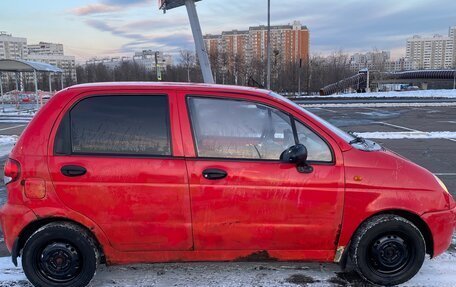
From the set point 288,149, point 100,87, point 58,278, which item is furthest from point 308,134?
point 58,278

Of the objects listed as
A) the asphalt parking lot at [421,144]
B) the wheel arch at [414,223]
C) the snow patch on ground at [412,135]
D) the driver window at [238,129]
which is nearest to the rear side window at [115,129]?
the driver window at [238,129]

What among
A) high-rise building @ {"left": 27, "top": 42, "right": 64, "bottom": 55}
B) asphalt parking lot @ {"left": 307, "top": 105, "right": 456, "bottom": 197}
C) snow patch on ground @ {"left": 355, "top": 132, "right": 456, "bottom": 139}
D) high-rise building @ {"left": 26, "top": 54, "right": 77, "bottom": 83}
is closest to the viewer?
asphalt parking lot @ {"left": 307, "top": 105, "right": 456, "bottom": 197}

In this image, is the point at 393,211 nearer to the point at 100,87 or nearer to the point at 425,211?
the point at 425,211

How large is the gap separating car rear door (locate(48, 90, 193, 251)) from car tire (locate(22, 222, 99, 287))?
0.18 metres

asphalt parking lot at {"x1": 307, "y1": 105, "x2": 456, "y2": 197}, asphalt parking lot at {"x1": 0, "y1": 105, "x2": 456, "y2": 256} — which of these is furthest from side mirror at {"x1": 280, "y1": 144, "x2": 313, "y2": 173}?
asphalt parking lot at {"x1": 307, "y1": 105, "x2": 456, "y2": 197}

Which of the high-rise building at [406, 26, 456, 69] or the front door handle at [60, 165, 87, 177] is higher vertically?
the high-rise building at [406, 26, 456, 69]

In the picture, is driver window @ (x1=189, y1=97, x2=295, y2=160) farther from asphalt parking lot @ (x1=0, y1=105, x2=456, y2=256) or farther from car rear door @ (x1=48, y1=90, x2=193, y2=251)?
asphalt parking lot @ (x1=0, y1=105, x2=456, y2=256)

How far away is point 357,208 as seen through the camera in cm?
321

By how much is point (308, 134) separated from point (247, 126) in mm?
523

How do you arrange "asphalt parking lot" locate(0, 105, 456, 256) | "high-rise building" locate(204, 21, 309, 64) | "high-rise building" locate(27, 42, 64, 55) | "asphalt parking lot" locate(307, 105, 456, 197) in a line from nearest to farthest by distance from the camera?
"asphalt parking lot" locate(0, 105, 456, 256)
"asphalt parking lot" locate(307, 105, 456, 197)
"high-rise building" locate(204, 21, 309, 64)
"high-rise building" locate(27, 42, 64, 55)

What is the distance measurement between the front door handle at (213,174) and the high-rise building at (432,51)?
492ft

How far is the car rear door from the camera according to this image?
3.14m

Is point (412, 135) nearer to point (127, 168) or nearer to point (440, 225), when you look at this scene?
point (440, 225)

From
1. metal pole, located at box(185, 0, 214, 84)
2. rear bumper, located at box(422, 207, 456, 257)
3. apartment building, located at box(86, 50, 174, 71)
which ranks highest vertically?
apartment building, located at box(86, 50, 174, 71)
